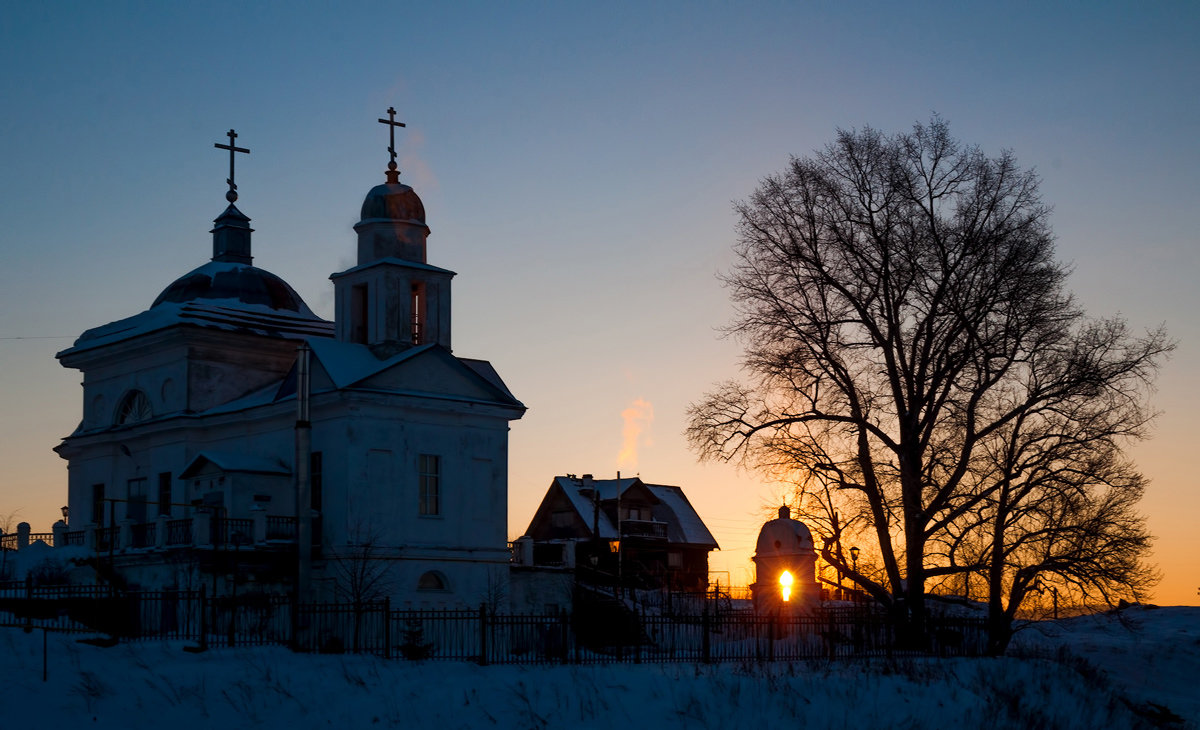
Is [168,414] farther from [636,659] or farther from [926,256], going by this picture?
[926,256]

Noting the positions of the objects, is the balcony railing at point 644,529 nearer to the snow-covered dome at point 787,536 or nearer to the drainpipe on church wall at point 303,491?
the drainpipe on church wall at point 303,491

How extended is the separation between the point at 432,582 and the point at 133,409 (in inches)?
499

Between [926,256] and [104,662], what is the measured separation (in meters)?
20.4

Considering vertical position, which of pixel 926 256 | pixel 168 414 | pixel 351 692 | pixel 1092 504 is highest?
pixel 926 256

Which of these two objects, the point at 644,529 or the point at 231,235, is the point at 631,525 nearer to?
the point at 644,529

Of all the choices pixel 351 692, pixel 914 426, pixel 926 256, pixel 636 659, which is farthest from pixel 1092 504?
pixel 351 692

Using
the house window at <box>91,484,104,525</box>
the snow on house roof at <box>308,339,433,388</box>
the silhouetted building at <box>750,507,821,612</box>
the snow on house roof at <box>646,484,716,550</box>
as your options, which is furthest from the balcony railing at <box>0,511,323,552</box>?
the snow on house roof at <box>646,484,716,550</box>

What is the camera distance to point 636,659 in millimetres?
30969

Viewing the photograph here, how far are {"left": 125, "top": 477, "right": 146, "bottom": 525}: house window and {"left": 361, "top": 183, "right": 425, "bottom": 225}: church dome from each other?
10825mm

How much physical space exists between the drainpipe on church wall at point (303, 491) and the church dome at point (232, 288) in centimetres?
973

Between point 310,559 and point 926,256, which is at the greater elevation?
point 926,256

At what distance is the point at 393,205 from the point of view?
43906mm

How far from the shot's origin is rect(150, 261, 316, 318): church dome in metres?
46.4

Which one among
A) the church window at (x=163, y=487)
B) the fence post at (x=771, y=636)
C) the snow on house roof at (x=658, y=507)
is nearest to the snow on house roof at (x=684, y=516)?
the snow on house roof at (x=658, y=507)
